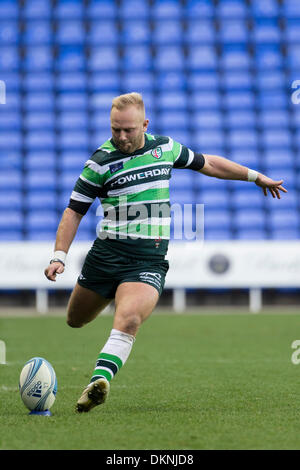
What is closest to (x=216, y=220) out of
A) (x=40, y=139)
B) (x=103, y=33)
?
(x=40, y=139)

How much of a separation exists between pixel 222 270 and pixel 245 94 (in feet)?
19.0

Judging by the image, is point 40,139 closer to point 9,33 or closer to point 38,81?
point 38,81

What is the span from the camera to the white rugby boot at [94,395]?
3924 mm

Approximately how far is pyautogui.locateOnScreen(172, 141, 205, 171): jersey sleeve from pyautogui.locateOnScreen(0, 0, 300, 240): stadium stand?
1101 cm

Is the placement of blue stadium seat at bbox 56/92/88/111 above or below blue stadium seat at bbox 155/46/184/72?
below

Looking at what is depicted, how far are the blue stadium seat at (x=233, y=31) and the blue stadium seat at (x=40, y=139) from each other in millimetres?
5217

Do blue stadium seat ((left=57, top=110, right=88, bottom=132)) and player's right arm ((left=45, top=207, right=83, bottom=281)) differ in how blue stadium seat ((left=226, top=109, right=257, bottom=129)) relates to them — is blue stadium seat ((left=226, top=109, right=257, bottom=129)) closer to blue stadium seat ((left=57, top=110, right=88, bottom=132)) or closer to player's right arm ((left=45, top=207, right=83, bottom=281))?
blue stadium seat ((left=57, top=110, right=88, bottom=132))

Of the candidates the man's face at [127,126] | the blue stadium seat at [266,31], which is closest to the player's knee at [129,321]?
the man's face at [127,126]

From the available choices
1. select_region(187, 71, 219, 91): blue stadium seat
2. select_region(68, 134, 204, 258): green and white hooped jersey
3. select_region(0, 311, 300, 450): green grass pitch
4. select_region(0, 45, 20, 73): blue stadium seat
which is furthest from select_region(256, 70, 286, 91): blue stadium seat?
select_region(68, 134, 204, 258): green and white hooped jersey

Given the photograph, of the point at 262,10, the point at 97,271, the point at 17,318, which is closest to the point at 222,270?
the point at 17,318

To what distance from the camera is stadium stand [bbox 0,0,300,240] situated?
1647 cm

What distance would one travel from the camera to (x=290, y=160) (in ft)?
55.8

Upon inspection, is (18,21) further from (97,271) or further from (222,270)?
(97,271)

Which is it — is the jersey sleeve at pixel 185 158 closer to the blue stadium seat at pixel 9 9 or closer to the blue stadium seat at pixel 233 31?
the blue stadium seat at pixel 233 31
